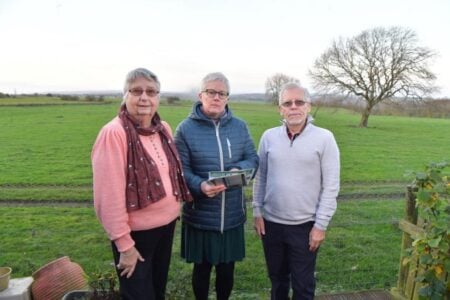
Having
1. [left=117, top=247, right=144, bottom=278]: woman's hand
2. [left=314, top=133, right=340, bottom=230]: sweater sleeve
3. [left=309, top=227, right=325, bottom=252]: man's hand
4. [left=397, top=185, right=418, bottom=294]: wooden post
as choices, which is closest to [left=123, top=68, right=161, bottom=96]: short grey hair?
[left=117, top=247, right=144, bottom=278]: woman's hand

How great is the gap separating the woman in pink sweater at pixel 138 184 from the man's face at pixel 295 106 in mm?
1005

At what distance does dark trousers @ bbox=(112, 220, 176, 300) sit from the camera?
2.83m

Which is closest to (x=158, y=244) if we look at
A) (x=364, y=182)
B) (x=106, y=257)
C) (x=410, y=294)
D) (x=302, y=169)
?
(x=302, y=169)

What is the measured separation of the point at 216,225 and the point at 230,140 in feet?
2.39

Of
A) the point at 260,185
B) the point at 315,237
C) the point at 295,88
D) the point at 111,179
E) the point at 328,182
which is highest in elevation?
the point at 295,88

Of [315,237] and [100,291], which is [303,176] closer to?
[315,237]

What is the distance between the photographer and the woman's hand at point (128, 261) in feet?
8.82

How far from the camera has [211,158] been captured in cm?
323

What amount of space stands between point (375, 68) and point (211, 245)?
38942mm

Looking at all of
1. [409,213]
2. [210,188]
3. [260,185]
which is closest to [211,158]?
[210,188]

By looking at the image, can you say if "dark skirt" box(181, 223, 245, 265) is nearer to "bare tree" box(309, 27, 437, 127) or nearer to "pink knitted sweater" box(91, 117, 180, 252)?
"pink knitted sweater" box(91, 117, 180, 252)

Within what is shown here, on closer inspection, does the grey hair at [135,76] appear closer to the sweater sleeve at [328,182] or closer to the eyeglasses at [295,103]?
the eyeglasses at [295,103]

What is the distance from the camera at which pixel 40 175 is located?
41.8ft

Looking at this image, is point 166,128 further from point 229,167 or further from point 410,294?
point 410,294
